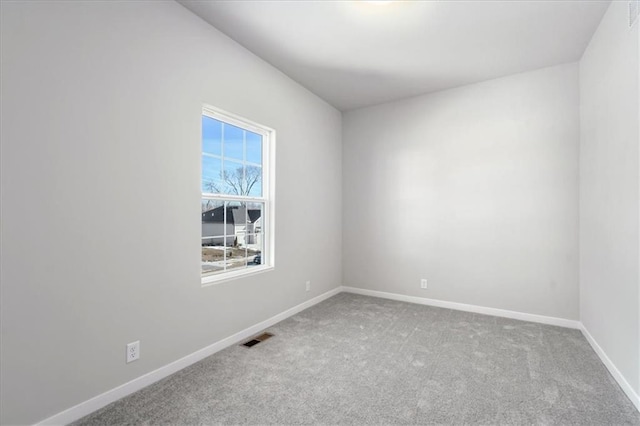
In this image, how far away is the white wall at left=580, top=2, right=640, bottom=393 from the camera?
203cm

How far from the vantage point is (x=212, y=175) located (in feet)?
9.42

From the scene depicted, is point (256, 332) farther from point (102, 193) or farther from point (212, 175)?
point (102, 193)

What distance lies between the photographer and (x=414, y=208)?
4270mm

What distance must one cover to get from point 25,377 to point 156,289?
789 mm

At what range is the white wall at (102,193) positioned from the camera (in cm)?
163

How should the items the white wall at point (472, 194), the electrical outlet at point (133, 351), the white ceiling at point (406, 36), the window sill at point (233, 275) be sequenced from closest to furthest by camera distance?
1. the electrical outlet at point (133, 351)
2. the white ceiling at point (406, 36)
3. the window sill at point (233, 275)
4. the white wall at point (472, 194)

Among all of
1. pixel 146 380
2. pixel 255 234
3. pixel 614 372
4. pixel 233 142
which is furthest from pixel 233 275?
pixel 614 372

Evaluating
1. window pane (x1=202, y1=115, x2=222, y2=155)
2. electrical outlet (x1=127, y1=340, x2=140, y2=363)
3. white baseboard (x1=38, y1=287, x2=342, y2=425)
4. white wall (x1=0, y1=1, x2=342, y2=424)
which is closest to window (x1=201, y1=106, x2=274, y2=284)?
window pane (x1=202, y1=115, x2=222, y2=155)

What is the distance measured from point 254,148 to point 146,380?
2269 mm

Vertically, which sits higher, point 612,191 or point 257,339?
point 612,191

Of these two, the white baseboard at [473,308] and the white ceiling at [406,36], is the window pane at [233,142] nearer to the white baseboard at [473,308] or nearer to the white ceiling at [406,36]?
the white ceiling at [406,36]

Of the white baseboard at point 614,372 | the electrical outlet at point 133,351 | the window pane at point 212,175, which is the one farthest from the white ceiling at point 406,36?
the white baseboard at point 614,372

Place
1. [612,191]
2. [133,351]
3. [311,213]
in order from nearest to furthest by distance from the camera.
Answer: [133,351] < [612,191] < [311,213]

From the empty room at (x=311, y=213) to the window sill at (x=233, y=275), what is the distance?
4 cm
